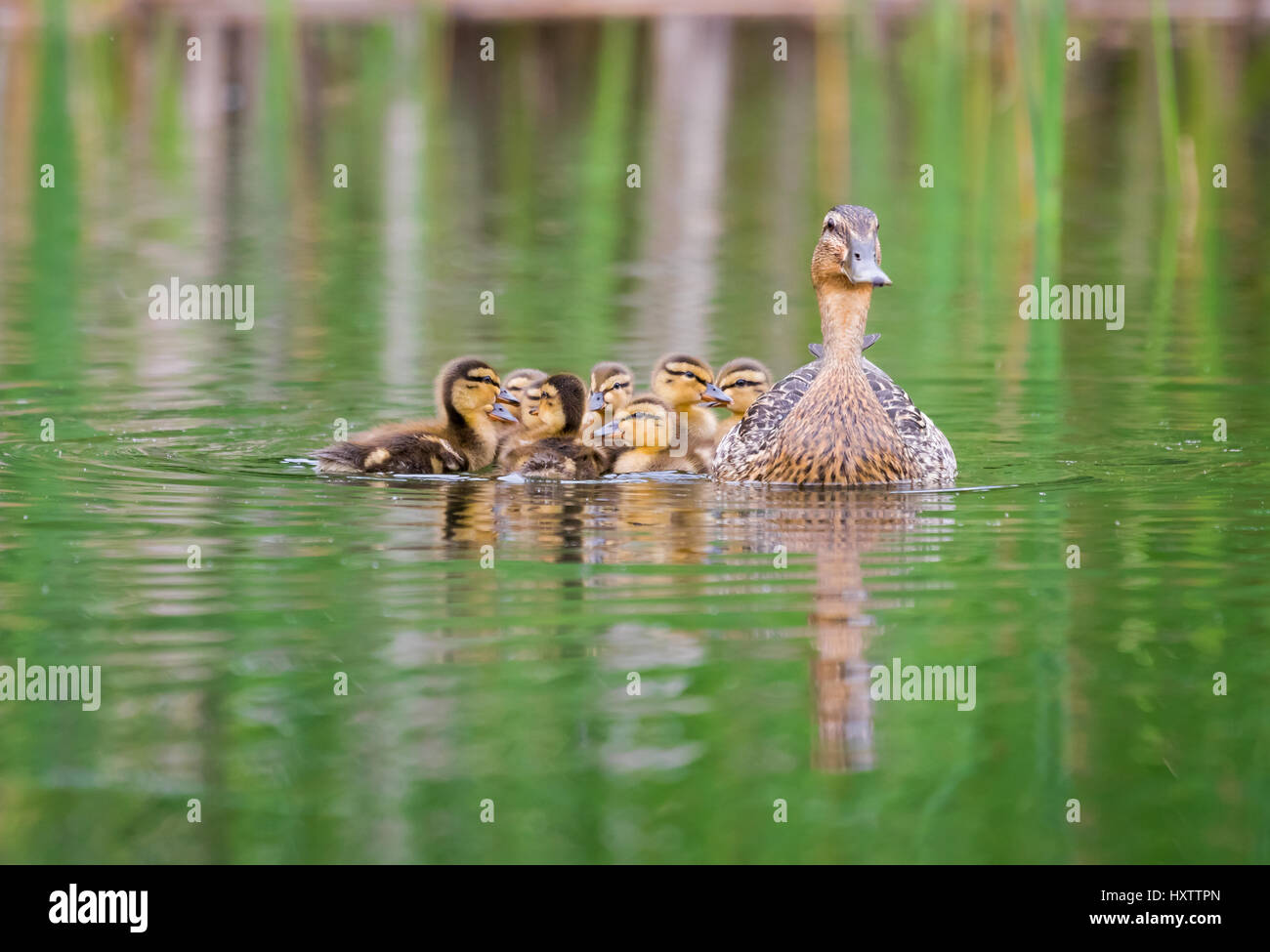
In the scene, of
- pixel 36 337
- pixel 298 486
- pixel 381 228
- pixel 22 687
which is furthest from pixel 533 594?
pixel 381 228

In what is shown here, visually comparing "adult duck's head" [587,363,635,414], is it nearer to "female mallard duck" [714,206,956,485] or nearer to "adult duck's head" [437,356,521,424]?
"adult duck's head" [437,356,521,424]

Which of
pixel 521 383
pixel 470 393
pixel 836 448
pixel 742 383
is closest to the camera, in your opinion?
pixel 836 448

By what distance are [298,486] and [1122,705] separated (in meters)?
3.85

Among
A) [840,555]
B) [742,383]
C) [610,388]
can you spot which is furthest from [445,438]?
[840,555]

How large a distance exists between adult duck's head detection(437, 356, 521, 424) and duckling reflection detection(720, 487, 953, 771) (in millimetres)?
1430

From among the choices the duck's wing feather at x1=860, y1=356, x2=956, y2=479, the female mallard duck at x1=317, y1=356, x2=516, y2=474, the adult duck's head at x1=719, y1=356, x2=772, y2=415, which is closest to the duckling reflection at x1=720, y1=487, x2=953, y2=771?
the duck's wing feather at x1=860, y1=356, x2=956, y2=479

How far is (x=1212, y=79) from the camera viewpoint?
24234 millimetres

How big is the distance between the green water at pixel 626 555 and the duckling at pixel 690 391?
68 cm

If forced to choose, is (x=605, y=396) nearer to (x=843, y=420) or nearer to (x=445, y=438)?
(x=445, y=438)

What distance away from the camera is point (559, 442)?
905 centimetres

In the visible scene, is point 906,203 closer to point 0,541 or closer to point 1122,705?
point 0,541

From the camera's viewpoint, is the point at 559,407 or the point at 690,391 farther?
the point at 690,391

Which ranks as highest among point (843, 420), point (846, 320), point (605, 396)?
point (846, 320)

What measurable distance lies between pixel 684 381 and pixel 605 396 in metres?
0.51
